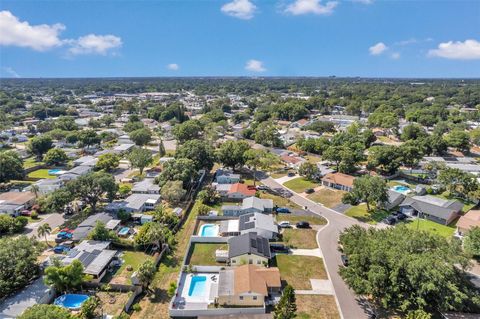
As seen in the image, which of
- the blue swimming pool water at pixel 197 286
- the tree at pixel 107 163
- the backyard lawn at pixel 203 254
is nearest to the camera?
the blue swimming pool water at pixel 197 286

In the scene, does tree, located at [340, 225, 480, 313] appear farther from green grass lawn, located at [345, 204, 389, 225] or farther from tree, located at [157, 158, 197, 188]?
tree, located at [157, 158, 197, 188]

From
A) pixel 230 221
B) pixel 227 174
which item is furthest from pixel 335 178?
pixel 230 221

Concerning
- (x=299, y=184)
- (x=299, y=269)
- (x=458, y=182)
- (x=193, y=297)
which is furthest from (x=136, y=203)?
(x=458, y=182)

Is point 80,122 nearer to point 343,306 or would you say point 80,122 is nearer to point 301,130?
point 301,130

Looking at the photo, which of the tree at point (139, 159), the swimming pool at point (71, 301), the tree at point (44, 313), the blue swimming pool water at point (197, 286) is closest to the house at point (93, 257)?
the swimming pool at point (71, 301)

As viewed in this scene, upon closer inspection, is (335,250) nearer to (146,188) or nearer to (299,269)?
(299,269)

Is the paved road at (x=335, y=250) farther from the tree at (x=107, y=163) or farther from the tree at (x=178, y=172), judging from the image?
the tree at (x=107, y=163)

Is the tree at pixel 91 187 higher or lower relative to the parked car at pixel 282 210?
higher
